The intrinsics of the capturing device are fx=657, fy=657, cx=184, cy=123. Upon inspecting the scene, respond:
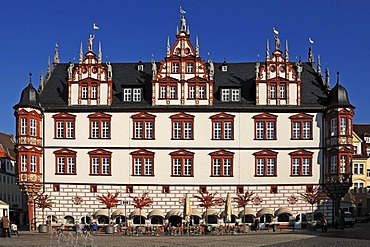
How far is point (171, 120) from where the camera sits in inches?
2293

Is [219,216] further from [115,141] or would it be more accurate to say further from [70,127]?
[70,127]

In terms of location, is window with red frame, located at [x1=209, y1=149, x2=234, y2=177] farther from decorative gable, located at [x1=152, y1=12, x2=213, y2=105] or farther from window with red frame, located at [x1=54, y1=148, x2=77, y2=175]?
window with red frame, located at [x1=54, y1=148, x2=77, y2=175]

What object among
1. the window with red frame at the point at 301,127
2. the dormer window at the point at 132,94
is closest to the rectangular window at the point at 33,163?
the dormer window at the point at 132,94

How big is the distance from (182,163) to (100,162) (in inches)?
285

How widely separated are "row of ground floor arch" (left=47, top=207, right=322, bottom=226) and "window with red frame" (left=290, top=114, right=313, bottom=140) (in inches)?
256

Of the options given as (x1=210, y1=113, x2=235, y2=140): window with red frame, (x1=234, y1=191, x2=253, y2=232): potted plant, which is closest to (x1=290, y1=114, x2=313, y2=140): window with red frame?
(x1=210, y1=113, x2=235, y2=140): window with red frame

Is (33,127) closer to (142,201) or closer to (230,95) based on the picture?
(142,201)

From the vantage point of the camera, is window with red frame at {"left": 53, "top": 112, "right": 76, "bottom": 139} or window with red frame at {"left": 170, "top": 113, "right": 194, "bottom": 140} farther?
window with red frame at {"left": 53, "top": 112, "right": 76, "bottom": 139}

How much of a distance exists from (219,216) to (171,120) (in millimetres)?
9466

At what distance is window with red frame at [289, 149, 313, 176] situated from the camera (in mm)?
58062

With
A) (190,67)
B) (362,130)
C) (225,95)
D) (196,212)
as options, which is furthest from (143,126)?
(362,130)

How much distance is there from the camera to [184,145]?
2288 inches

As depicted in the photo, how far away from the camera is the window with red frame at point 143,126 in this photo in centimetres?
5822

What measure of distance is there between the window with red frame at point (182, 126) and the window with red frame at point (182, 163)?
131 cm
